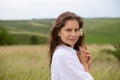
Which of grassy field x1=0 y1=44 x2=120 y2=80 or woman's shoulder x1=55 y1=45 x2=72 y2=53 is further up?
woman's shoulder x1=55 y1=45 x2=72 y2=53

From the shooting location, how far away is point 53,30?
1.62 metres

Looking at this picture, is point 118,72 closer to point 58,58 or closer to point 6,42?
point 6,42

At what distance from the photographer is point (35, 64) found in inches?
144

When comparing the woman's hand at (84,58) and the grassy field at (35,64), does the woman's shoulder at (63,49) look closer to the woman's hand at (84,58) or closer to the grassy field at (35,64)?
the woman's hand at (84,58)

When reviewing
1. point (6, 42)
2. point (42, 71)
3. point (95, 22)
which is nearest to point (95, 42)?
point (95, 22)

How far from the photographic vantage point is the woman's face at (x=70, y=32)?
1.55m

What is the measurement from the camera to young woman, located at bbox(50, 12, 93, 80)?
1.47 metres

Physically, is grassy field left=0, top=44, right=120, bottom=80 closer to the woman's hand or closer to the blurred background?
the blurred background

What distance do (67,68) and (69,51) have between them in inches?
2.9

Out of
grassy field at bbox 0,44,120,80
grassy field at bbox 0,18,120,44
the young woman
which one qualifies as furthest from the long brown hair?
grassy field at bbox 0,18,120,44

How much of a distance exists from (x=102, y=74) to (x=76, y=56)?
2.10 meters

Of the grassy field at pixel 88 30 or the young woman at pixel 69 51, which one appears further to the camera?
the grassy field at pixel 88 30

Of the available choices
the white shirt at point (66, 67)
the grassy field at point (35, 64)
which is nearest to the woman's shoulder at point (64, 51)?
the white shirt at point (66, 67)

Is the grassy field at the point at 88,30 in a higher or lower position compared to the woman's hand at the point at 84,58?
lower
